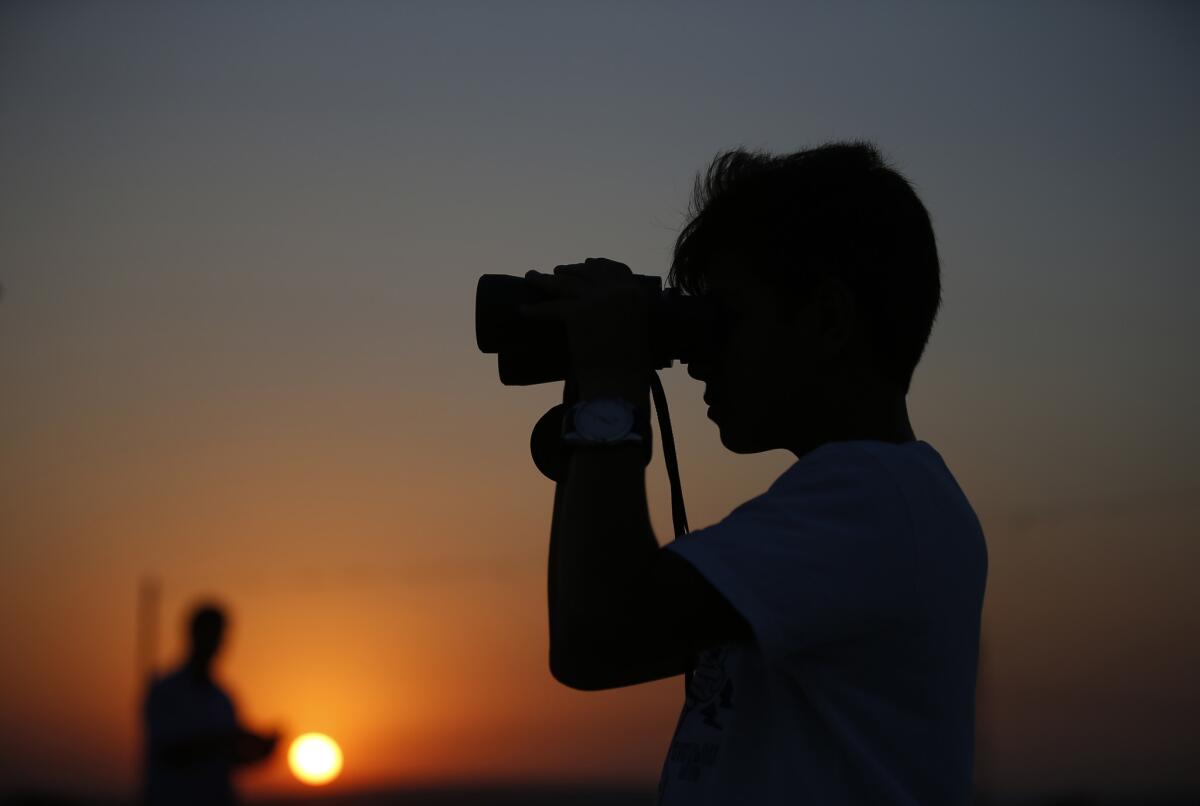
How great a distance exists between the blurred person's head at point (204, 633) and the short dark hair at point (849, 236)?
3.51m

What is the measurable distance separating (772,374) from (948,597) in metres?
0.31

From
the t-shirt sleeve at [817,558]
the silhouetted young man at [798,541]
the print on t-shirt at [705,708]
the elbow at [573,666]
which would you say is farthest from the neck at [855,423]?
the elbow at [573,666]

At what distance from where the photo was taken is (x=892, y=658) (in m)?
1.24

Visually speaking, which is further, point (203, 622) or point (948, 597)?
point (203, 622)

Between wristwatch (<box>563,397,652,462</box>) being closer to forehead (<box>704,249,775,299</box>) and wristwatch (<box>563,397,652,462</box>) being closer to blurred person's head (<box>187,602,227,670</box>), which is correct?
forehead (<box>704,249,775,299</box>)

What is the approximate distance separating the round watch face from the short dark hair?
255 millimetres

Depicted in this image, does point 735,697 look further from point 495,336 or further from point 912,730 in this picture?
point 495,336

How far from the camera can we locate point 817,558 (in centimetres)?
119

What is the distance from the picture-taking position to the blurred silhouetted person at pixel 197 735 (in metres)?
4.35

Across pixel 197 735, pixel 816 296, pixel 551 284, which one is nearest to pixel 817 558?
pixel 816 296

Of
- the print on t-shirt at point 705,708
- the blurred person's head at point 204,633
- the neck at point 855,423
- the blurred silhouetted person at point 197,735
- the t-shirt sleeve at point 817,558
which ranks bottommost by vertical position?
the print on t-shirt at point 705,708

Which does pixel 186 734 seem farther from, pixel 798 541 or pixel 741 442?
pixel 798 541

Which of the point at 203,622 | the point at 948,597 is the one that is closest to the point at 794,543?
the point at 948,597

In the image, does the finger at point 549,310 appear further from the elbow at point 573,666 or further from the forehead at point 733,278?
the elbow at point 573,666
